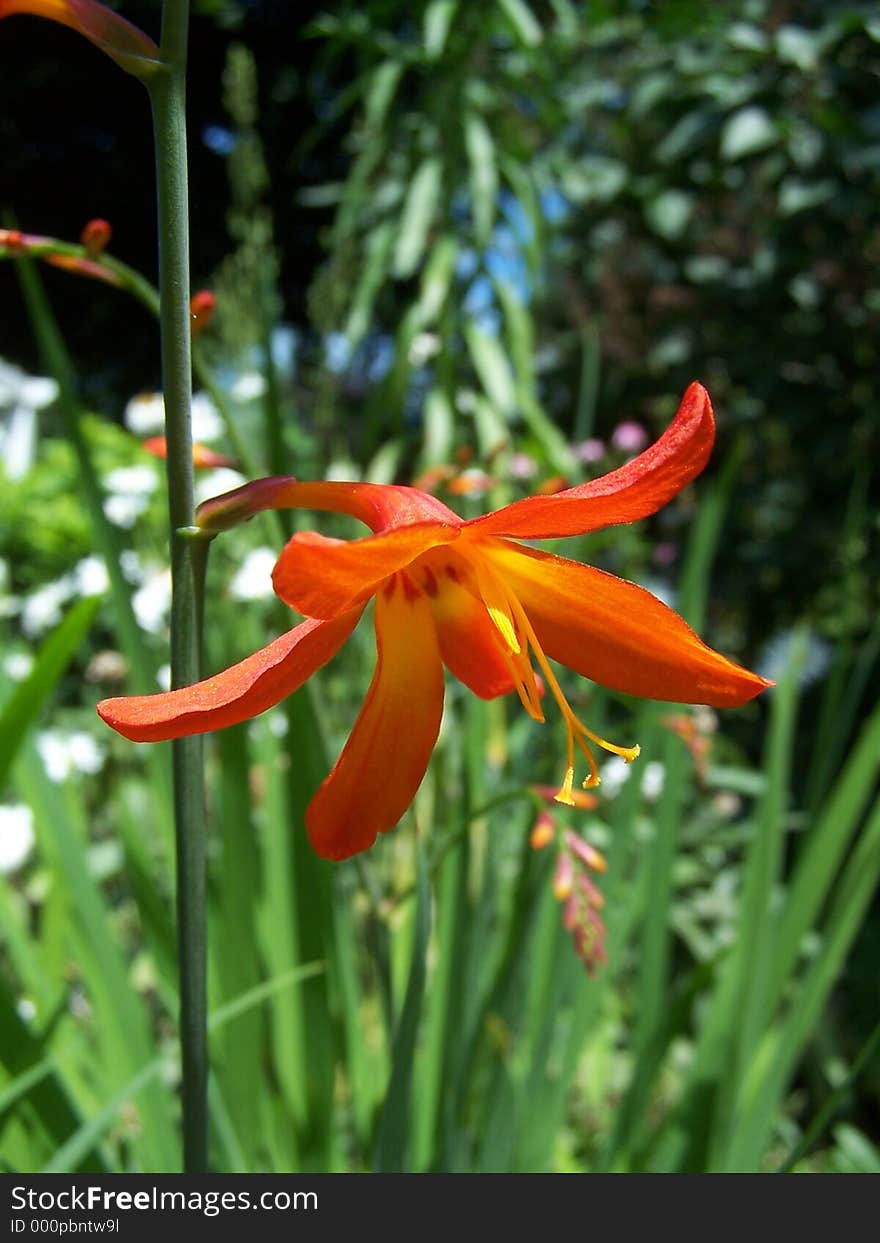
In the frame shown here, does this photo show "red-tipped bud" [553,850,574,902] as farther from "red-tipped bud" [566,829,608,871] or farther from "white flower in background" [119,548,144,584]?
"white flower in background" [119,548,144,584]

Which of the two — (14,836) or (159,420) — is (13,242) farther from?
(159,420)

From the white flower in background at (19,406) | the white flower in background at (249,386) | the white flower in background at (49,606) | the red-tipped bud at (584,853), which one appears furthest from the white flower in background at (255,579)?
the white flower in background at (19,406)

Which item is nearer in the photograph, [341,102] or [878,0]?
[878,0]

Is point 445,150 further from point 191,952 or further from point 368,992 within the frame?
point 191,952

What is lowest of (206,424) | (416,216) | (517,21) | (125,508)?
(125,508)

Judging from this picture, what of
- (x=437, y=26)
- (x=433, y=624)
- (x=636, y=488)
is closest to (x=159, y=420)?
(x=437, y=26)

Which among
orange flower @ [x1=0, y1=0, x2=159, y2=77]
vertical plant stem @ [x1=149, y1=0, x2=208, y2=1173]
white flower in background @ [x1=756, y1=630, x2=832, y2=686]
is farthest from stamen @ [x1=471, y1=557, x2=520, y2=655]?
white flower in background @ [x1=756, y1=630, x2=832, y2=686]
